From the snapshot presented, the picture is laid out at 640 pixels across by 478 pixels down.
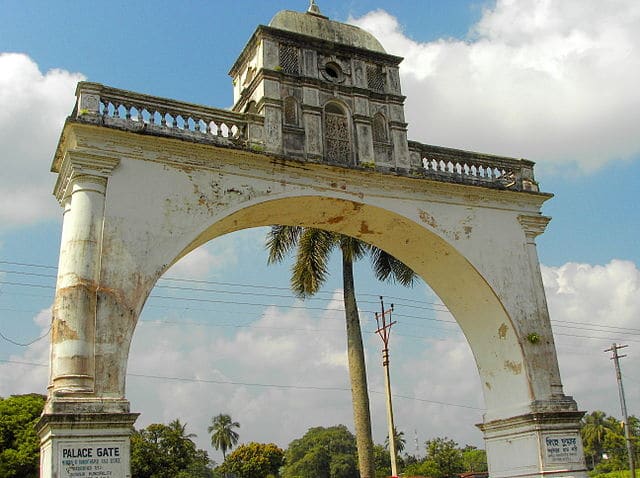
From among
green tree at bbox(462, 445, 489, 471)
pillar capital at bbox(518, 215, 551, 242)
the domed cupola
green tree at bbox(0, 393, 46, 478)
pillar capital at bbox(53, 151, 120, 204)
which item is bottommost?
green tree at bbox(462, 445, 489, 471)

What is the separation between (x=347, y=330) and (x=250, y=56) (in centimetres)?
674

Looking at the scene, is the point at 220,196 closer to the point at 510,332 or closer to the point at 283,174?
the point at 283,174

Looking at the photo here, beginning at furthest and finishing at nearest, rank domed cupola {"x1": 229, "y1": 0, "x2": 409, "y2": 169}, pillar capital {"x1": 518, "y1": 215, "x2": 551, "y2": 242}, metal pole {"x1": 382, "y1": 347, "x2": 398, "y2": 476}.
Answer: metal pole {"x1": 382, "y1": 347, "x2": 398, "y2": 476}, pillar capital {"x1": 518, "y1": 215, "x2": 551, "y2": 242}, domed cupola {"x1": 229, "y1": 0, "x2": 409, "y2": 169}

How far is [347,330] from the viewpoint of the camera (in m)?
15.7

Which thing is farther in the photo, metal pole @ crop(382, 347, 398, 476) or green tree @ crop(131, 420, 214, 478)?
green tree @ crop(131, 420, 214, 478)

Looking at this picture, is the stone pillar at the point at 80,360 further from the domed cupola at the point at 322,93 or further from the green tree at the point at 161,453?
the green tree at the point at 161,453

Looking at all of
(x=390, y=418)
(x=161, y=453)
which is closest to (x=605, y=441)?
(x=161, y=453)

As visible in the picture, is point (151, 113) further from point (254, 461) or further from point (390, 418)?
point (254, 461)

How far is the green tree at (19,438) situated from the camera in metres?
23.1

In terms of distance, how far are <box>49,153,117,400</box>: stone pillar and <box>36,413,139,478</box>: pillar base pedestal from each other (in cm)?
38

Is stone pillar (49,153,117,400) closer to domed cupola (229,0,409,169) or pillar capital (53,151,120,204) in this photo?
pillar capital (53,151,120,204)

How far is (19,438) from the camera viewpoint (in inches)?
938

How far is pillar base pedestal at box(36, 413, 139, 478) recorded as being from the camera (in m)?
7.66

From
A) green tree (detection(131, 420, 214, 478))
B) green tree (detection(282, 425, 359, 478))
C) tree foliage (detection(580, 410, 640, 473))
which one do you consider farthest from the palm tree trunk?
tree foliage (detection(580, 410, 640, 473))
